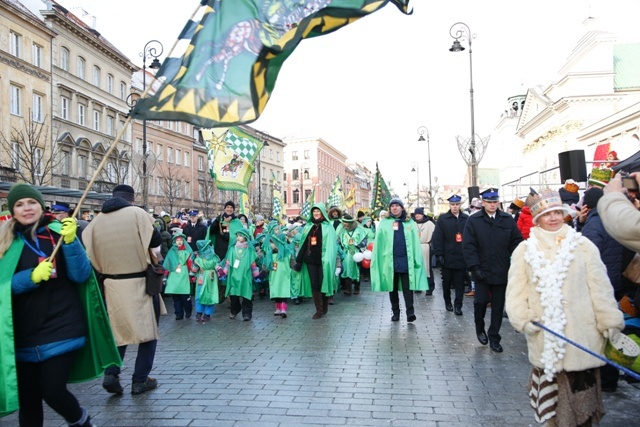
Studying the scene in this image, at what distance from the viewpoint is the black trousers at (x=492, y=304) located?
727 centimetres

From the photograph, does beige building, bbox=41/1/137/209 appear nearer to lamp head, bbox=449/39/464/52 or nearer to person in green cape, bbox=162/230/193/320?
lamp head, bbox=449/39/464/52

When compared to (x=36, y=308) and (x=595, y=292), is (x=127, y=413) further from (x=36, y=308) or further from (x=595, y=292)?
(x=595, y=292)

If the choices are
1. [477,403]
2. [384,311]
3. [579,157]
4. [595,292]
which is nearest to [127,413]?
[477,403]

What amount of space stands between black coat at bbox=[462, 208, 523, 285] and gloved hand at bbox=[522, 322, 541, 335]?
3359 millimetres

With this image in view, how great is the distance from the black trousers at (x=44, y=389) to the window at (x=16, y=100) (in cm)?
3560

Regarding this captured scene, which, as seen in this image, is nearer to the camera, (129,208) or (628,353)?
(628,353)

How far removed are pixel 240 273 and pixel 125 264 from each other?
14.8 ft

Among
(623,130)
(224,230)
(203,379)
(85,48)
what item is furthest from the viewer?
(85,48)

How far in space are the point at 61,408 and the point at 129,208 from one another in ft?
7.47

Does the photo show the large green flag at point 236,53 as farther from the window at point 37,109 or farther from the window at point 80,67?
the window at point 80,67

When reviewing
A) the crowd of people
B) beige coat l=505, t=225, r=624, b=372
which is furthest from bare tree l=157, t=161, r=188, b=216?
beige coat l=505, t=225, r=624, b=372

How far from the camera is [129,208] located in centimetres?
562

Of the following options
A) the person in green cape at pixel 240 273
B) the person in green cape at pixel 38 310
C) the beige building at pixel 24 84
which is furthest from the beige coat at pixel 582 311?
the beige building at pixel 24 84

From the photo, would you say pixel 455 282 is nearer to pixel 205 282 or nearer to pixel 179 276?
pixel 205 282
